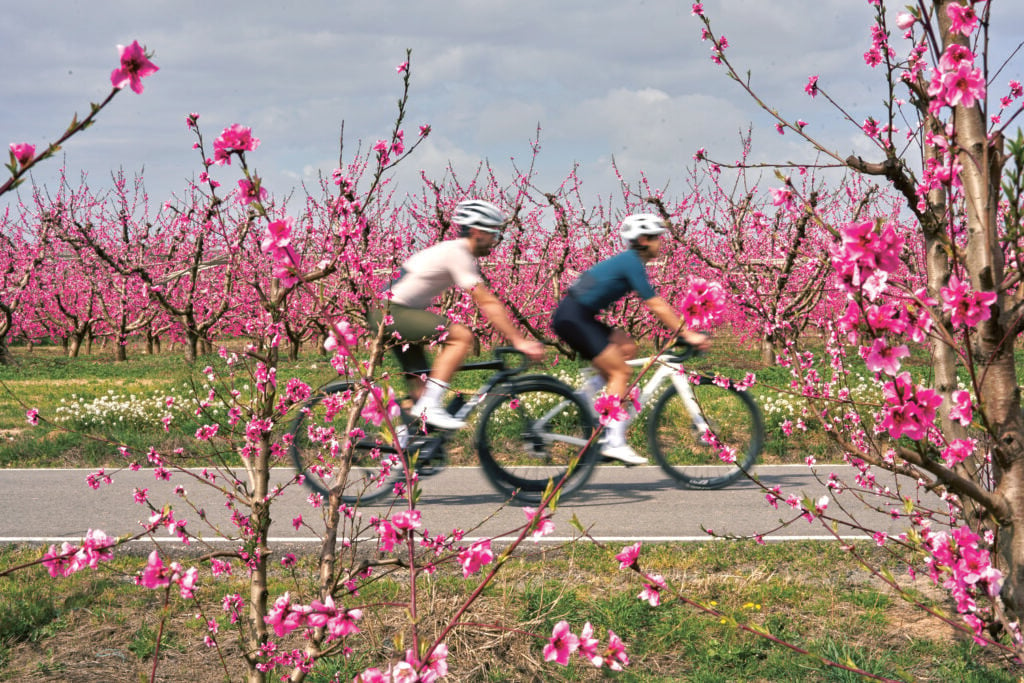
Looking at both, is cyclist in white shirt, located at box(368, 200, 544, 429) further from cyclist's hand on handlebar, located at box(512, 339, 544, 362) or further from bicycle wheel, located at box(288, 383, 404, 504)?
bicycle wheel, located at box(288, 383, 404, 504)

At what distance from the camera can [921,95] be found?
3.10m

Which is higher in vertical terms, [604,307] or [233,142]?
[233,142]

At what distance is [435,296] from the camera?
5891mm

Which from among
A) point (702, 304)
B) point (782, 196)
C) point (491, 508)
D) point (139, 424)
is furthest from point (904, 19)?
point (139, 424)

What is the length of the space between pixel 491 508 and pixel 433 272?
1.94 m

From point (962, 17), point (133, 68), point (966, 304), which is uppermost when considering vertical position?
point (962, 17)

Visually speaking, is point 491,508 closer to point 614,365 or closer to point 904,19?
point 614,365

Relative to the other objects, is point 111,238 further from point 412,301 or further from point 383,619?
point 383,619

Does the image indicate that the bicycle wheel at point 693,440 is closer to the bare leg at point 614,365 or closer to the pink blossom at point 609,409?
the bare leg at point 614,365

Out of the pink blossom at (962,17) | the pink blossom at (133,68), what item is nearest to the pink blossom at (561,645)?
the pink blossom at (133,68)

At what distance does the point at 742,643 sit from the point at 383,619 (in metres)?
1.69

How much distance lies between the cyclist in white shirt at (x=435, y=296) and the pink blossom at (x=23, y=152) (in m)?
3.90

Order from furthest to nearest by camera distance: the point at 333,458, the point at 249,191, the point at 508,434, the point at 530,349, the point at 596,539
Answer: the point at 508,434 → the point at 530,349 → the point at 333,458 → the point at 596,539 → the point at 249,191

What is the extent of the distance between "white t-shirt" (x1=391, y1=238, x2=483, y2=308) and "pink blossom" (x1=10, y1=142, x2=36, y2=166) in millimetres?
4047
